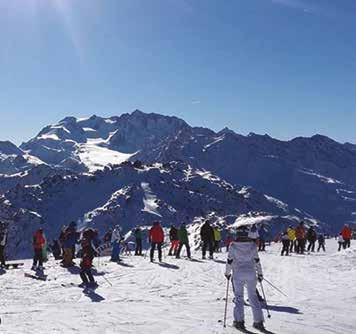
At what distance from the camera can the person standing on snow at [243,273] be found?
11.7 meters

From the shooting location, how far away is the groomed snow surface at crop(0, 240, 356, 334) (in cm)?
1248

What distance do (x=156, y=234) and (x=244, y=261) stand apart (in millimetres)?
17940

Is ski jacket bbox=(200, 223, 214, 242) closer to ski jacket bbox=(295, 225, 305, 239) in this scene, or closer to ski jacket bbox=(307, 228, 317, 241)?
ski jacket bbox=(295, 225, 305, 239)

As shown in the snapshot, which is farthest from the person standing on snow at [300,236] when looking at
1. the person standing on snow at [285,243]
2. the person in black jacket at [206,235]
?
the person in black jacket at [206,235]

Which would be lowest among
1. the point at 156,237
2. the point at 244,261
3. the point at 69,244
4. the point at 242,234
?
the point at 244,261

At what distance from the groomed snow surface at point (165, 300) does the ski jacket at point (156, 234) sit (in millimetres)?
1704

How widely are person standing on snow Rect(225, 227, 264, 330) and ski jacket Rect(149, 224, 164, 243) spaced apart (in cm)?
1750

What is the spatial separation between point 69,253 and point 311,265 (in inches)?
486

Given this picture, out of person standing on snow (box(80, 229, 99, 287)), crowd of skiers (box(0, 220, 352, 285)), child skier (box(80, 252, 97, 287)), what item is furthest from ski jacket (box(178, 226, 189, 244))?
child skier (box(80, 252, 97, 287))

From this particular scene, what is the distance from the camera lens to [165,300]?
17062mm

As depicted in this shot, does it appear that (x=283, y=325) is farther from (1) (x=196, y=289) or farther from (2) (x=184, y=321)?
(1) (x=196, y=289)

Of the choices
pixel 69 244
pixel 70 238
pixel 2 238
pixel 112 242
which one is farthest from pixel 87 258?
pixel 112 242

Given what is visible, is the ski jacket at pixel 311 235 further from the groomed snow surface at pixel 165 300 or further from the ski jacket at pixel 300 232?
the groomed snow surface at pixel 165 300

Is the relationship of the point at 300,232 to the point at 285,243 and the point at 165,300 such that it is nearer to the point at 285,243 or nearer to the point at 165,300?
the point at 285,243
